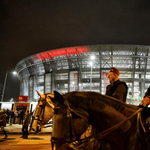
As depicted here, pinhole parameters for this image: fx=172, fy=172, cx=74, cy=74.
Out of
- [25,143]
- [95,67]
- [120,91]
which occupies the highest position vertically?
[95,67]

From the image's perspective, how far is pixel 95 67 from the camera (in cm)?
4350

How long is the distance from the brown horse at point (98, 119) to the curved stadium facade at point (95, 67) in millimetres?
37948

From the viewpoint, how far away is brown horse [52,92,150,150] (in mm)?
2094

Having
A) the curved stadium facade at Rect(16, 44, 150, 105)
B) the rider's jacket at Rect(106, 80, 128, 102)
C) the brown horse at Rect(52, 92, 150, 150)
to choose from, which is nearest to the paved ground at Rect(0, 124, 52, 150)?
the rider's jacket at Rect(106, 80, 128, 102)

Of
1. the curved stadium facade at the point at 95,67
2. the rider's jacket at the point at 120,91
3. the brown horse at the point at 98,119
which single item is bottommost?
the brown horse at the point at 98,119

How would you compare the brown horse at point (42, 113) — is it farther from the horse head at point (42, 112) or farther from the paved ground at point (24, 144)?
the paved ground at point (24, 144)

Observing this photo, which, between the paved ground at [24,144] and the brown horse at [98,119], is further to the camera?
the paved ground at [24,144]

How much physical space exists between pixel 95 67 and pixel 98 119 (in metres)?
41.4

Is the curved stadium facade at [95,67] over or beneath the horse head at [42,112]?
over

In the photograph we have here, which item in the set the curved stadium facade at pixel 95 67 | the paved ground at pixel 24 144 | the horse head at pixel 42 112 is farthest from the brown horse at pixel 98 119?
the curved stadium facade at pixel 95 67

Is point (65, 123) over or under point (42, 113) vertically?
over

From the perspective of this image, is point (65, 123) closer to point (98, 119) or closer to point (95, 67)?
point (98, 119)

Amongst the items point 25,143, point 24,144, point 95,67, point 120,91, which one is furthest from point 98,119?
point 95,67

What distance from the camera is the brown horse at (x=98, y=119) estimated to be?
6.87ft
